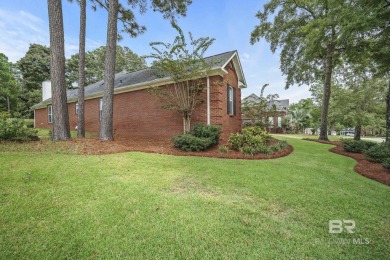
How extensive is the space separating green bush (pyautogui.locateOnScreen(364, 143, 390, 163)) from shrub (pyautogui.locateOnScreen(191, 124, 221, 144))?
6.05 m

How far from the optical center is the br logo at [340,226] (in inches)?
95.7

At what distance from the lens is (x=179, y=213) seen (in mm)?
2678

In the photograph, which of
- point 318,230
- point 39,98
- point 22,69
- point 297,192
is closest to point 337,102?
point 297,192

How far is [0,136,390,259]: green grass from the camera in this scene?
77.8 inches

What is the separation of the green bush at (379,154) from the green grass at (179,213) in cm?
285

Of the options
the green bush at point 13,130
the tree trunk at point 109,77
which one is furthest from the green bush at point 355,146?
the green bush at point 13,130

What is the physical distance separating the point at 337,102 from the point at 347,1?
10.0 metres

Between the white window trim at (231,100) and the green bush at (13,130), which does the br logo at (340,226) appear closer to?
the white window trim at (231,100)

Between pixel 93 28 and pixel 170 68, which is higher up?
pixel 93 28

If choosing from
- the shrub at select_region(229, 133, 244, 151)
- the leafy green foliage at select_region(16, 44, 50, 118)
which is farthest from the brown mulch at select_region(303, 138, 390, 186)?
the leafy green foliage at select_region(16, 44, 50, 118)

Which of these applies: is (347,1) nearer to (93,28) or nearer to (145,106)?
(145,106)

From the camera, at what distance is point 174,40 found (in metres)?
8.27

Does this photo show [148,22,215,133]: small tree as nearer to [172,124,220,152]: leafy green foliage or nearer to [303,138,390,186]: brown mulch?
[172,124,220,152]: leafy green foliage

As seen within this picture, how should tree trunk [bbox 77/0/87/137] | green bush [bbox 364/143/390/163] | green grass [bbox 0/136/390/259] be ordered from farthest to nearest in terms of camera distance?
1. tree trunk [bbox 77/0/87/137]
2. green bush [bbox 364/143/390/163]
3. green grass [bbox 0/136/390/259]
